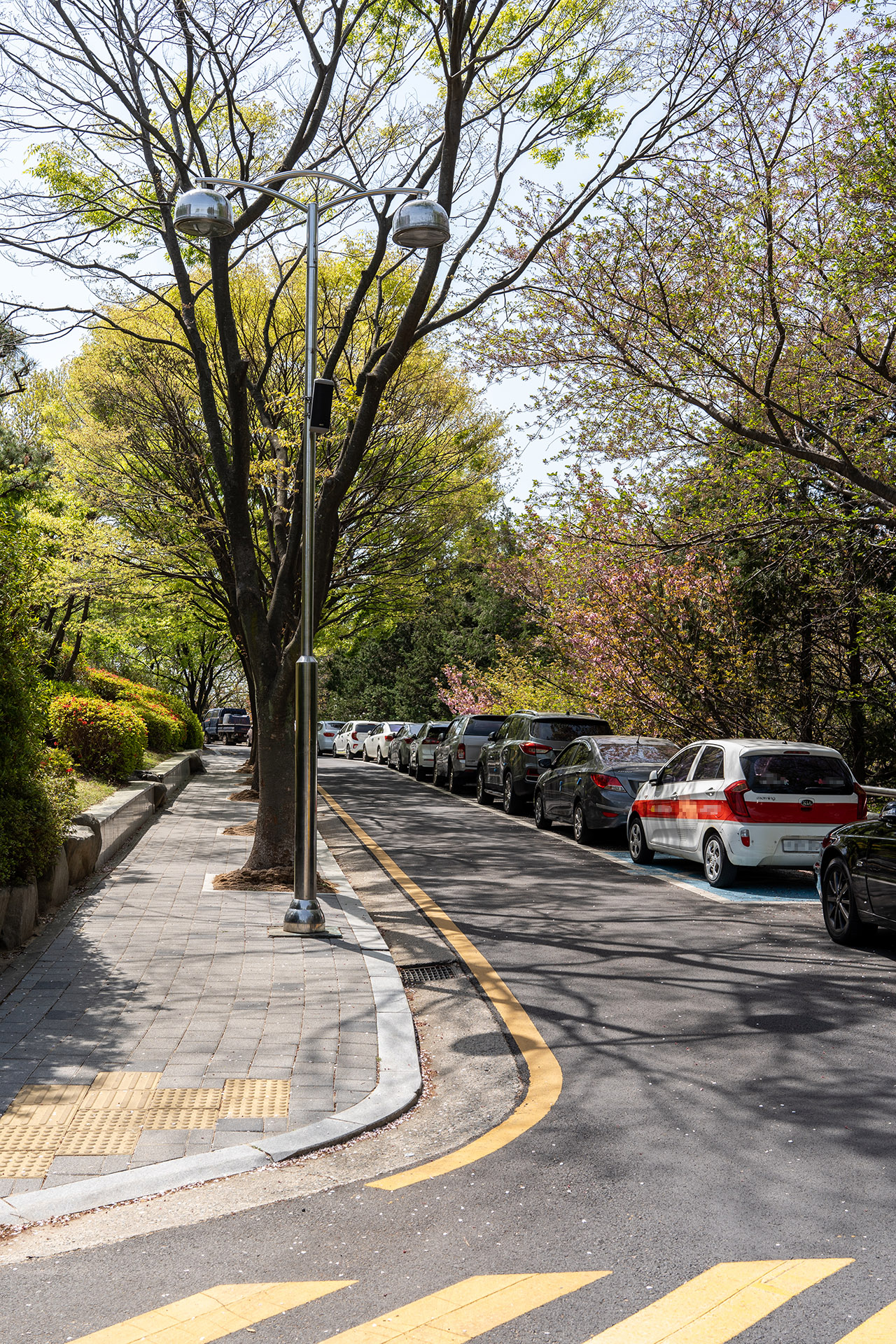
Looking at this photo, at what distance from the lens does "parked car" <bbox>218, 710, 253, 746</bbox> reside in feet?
198

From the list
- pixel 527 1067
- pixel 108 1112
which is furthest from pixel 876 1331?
pixel 108 1112

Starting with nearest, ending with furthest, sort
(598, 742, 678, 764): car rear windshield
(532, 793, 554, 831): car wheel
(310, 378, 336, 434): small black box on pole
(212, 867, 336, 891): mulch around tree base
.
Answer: (310, 378, 336, 434): small black box on pole < (212, 867, 336, 891): mulch around tree base < (598, 742, 678, 764): car rear windshield < (532, 793, 554, 831): car wheel

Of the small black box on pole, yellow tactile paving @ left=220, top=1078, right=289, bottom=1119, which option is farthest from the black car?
the small black box on pole

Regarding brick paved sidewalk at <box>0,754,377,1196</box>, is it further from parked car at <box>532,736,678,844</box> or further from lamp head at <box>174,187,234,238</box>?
parked car at <box>532,736,678,844</box>

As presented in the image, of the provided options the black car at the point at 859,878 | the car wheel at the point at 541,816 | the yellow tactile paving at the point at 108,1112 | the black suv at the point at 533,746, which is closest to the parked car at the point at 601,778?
the car wheel at the point at 541,816

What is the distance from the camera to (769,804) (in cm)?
1116

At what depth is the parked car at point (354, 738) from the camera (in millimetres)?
48688

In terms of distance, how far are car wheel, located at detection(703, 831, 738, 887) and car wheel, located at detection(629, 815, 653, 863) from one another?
1.52 metres

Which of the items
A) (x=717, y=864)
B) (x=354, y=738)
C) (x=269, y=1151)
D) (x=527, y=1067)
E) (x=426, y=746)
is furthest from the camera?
(x=354, y=738)

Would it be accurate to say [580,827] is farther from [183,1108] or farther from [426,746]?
[426,746]

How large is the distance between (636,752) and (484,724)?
9.53m

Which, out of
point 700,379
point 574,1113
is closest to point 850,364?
point 700,379

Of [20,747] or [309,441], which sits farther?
[309,441]

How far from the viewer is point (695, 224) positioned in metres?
13.5
